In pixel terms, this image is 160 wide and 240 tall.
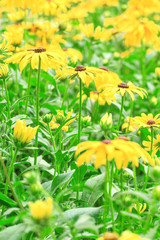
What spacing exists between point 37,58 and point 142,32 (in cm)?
116

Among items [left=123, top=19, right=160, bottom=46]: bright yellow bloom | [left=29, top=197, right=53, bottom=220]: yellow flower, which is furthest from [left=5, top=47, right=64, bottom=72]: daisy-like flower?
[left=123, top=19, right=160, bottom=46]: bright yellow bloom

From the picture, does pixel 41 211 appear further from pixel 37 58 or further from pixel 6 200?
pixel 37 58

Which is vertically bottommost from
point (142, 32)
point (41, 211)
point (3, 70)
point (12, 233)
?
point (12, 233)

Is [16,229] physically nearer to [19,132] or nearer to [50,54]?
[19,132]

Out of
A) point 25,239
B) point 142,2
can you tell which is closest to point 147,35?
point 142,2

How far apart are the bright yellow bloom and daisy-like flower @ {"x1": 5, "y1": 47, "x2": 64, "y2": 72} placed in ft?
3.42

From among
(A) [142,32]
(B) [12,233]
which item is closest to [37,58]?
(B) [12,233]

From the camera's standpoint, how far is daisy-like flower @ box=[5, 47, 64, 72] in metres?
1.21

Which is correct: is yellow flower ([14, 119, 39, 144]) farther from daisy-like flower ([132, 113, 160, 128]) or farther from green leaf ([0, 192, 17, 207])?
daisy-like flower ([132, 113, 160, 128])

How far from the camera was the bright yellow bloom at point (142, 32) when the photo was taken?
218cm

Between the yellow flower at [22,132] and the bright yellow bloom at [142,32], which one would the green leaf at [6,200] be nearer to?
the yellow flower at [22,132]

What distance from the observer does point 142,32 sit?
2215 mm

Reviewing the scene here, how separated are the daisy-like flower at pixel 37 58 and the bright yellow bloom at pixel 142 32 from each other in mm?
1042

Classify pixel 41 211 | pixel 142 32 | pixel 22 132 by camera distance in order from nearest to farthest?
pixel 41 211 < pixel 22 132 < pixel 142 32
